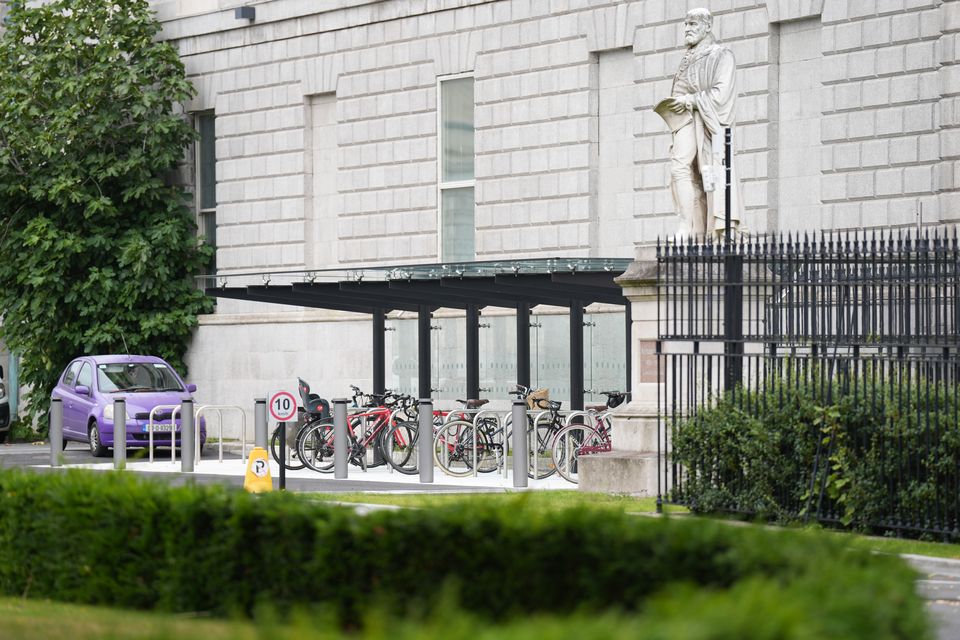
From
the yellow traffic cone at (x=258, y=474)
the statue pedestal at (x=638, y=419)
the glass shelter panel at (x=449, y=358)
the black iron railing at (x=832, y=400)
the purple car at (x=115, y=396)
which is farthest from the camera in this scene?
the glass shelter panel at (x=449, y=358)

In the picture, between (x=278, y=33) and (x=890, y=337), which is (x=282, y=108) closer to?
(x=278, y=33)

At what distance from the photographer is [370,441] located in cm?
2330

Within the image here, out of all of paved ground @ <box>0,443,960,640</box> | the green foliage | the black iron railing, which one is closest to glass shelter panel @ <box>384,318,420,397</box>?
paved ground @ <box>0,443,960,640</box>

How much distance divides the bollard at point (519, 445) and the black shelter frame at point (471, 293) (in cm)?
193

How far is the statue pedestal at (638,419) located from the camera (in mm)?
18016

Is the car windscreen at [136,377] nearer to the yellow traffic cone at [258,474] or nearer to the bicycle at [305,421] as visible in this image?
the bicycle at [305,421]

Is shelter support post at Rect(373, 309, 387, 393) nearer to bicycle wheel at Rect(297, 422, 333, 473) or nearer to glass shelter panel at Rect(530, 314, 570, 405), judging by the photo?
bicycle wheel at Rect(297, 422, 333, 473)

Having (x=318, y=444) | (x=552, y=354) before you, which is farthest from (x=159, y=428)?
(x=552, y=354)

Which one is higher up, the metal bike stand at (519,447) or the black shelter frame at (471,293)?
the black shelter frame at (471,293)

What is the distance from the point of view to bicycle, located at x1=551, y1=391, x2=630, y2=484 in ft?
68.4

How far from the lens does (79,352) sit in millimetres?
34500

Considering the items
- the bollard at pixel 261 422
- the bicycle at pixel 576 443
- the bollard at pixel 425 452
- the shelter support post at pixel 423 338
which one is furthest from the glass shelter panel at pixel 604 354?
the bollard at pixel 425 452

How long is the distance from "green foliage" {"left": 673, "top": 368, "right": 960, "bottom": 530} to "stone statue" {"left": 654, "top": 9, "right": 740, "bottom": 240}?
3752 mm

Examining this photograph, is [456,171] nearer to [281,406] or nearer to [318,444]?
[318,444]
